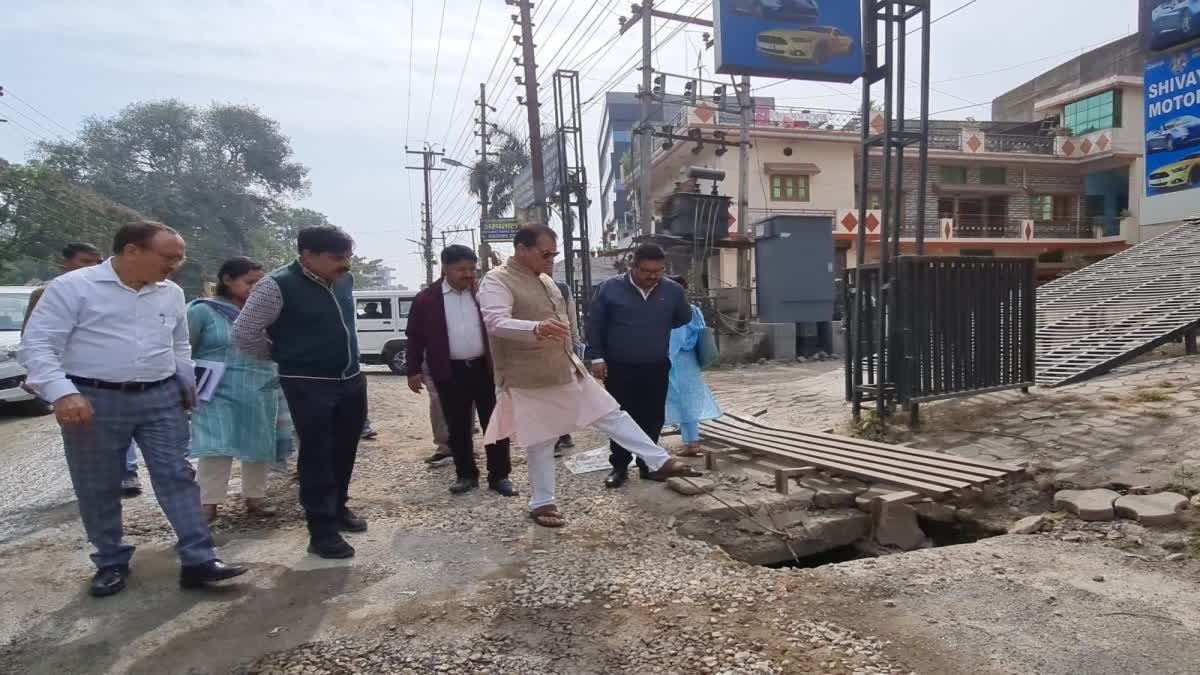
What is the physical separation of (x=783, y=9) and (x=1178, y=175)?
8828mm

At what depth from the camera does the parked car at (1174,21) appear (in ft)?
34.1

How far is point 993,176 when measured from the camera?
931 inches

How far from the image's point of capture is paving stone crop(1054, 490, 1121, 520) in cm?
321

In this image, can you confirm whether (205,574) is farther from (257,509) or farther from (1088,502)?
(1088,502)

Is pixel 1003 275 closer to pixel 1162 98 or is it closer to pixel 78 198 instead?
pixel 1162 98

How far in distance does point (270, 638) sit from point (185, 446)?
37.1 inches

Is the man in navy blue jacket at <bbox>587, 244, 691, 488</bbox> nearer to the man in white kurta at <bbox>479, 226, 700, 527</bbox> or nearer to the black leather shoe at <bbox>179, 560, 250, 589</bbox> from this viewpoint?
the man in white kurta at <bbox>479, 226, 700, 527</bbox>

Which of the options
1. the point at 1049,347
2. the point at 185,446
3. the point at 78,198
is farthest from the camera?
the point at 78,198

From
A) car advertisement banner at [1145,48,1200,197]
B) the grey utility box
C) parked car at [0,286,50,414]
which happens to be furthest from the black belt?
car advertisement banner at [1145,48,1200,197]

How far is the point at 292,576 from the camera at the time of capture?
8.98 feet

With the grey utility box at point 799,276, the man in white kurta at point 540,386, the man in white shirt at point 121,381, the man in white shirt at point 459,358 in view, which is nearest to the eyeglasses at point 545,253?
the man in white kurta at point 540,386

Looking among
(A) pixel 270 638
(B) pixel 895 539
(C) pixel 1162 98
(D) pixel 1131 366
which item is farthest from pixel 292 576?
(C) pixel 1162 98

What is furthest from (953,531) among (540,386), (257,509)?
(257,509)

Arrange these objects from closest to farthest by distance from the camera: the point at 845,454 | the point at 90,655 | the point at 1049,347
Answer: the point at 90,655, the point at 845,454, the point at 1049,347
